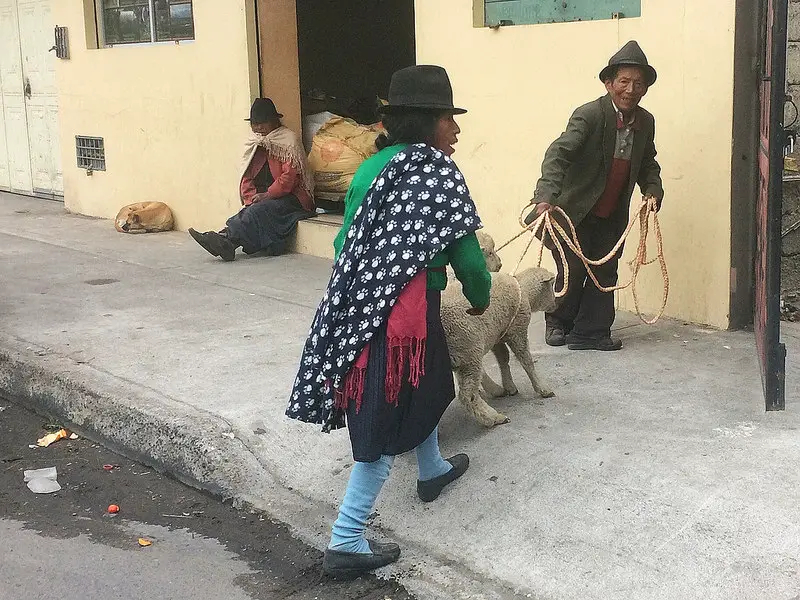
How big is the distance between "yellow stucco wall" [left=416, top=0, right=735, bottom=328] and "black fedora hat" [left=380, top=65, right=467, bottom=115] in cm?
287

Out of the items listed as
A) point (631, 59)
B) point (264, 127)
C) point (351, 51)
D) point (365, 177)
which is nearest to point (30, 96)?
point (351, 51)

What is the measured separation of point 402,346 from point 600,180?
2599 mm

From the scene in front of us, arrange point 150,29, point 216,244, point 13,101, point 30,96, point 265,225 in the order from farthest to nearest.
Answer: point 13,101 → point 30,96 → point 150,29 → point 265,225 → point 216,244

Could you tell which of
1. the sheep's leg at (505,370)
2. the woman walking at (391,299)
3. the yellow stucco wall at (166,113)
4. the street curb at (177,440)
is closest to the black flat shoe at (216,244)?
the yellow stucco wall at (166,113)

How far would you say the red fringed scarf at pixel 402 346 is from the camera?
3.44 m

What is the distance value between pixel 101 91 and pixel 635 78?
7.52 m

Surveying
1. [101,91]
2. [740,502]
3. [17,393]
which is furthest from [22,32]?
[740,502]

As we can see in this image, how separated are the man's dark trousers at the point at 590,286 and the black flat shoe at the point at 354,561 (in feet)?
8.20

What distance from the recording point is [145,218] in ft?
34.1

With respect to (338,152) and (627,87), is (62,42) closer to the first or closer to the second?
(338,152)

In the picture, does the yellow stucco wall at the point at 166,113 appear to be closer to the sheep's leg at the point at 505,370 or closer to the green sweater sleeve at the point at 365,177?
the sheep's leg at the point at 505,370

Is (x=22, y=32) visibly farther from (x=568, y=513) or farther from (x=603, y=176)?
(x=568, y=513)

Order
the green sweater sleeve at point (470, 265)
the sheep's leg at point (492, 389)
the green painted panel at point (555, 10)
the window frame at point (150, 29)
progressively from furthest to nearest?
the window frame at point (150, 29) < the green painted panel at point (555, 10) < the sheep's leg at point (492, 389) < the green sweater sleeve at point (470, 265)

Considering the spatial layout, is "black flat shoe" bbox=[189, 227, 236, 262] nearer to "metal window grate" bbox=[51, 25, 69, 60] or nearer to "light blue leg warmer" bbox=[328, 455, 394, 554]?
"metal window grate" bbox=[51, 25, 69, 60]
